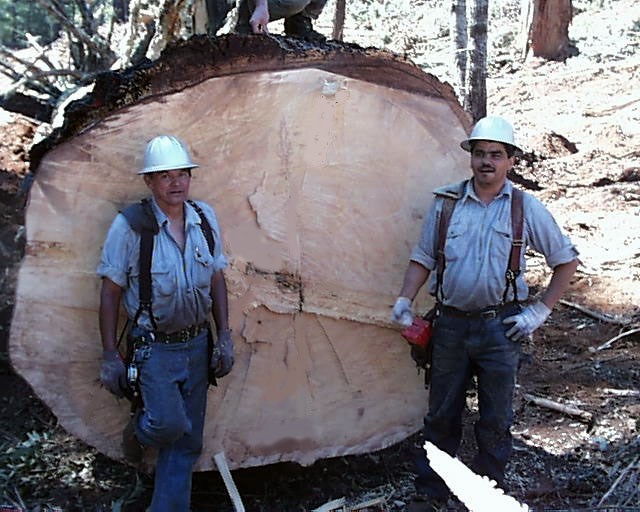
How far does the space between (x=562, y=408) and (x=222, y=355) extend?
6.17 feet

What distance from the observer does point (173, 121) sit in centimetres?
339

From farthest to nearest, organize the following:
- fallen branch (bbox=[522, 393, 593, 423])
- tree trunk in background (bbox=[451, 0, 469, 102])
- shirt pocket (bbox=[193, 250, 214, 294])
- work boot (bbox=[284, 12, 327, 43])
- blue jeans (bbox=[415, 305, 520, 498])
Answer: tree trunk in background (bbox=[451, 0, 469, 102]) < work boot (bbox=[284, 12, 327, 43]) < fallen branch (bbox=[522, 393, 593, 423]) < blue jeans (bbox=[415, 305, 520, 498]) < shirt pocket (bbox=[193, 250, 214, 294])

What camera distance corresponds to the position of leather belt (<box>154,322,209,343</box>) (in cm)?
327

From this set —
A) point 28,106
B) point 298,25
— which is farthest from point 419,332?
point 28,106

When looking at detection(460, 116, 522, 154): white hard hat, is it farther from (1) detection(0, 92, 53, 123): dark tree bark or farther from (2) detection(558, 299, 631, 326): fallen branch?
(1) detection(0, 92, 53, 123): dark tree bark

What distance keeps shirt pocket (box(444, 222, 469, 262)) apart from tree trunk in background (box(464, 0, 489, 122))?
409 centimetres

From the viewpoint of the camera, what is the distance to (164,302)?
3.19 metres

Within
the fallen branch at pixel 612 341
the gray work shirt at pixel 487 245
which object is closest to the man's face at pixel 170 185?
the gray work shirt at pixel 487 245

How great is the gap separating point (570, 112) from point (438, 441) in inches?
344

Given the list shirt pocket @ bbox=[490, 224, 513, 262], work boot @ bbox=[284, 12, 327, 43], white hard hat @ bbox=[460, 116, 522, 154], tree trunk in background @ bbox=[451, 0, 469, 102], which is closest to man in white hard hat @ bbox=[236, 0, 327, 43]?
work boot @ bbox=[284, 12, 327, 43]

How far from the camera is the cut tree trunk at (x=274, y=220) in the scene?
11.0ft

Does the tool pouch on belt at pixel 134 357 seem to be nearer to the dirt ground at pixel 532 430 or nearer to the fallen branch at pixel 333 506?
the dirt ground at pixel 532 430

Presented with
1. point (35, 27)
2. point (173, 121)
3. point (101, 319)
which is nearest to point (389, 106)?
point (173, 121)

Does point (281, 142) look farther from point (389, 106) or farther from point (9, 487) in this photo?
point (9, 487)
